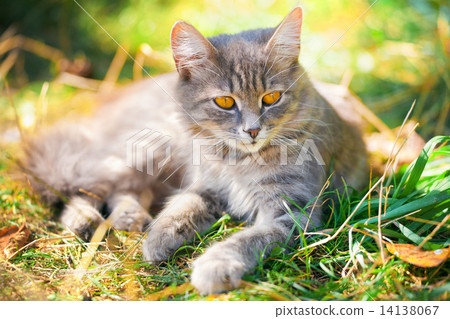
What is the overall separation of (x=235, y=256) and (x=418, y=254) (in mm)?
758

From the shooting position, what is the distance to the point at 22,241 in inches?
74.3

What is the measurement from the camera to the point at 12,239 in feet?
6.16

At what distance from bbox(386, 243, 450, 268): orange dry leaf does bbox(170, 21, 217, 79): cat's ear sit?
1.30 metres

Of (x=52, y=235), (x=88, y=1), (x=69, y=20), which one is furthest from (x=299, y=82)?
(x=69, y=20)

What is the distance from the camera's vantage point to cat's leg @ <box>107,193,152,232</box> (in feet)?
6.87

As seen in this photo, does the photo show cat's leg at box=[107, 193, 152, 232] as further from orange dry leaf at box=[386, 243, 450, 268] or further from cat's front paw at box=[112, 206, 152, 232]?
orange dry leaf at box=[386, 243, 450, 268]

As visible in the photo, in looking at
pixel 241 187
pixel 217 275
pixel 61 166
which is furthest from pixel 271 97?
pixel 61 166

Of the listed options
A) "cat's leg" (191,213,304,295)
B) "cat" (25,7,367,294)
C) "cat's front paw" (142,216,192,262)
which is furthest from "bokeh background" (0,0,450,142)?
"cat's leg" (191,213,304,295)

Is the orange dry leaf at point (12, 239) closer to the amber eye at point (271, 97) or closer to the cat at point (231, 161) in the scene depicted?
the cat at point (231, 161)

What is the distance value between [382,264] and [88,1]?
464 cm

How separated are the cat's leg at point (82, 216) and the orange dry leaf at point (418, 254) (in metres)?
1.57

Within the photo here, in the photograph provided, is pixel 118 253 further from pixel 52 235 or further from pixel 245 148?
pixel 245 148
